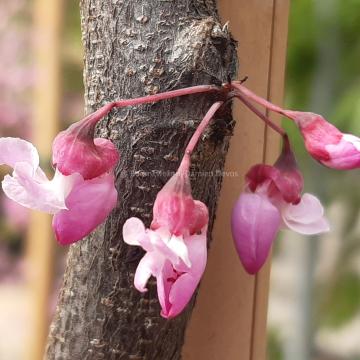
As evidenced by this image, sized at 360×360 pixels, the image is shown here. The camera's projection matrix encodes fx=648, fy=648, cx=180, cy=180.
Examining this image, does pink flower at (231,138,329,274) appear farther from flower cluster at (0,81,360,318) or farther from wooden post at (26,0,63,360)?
wooden post at (26,0,63,360)

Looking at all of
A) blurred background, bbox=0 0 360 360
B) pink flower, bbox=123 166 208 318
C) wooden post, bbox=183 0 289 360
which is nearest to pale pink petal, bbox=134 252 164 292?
pink flower, bbox=123 166 208 318

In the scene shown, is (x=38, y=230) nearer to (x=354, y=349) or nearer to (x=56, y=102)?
(x=56, y=102)

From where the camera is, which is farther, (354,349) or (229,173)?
(354,349)

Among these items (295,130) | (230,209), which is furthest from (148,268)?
(295,130)

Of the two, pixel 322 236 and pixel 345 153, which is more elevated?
pixel 345 153

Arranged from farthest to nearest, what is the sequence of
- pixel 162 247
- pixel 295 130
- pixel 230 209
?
pixel 295 130, pixel 230 209, pixel 162 247

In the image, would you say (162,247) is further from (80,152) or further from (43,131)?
(43,131)

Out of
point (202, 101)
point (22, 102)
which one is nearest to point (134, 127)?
point (202, 101)

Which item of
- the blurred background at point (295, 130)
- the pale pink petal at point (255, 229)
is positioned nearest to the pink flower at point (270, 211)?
the pale pink petal at point (255, 229)
